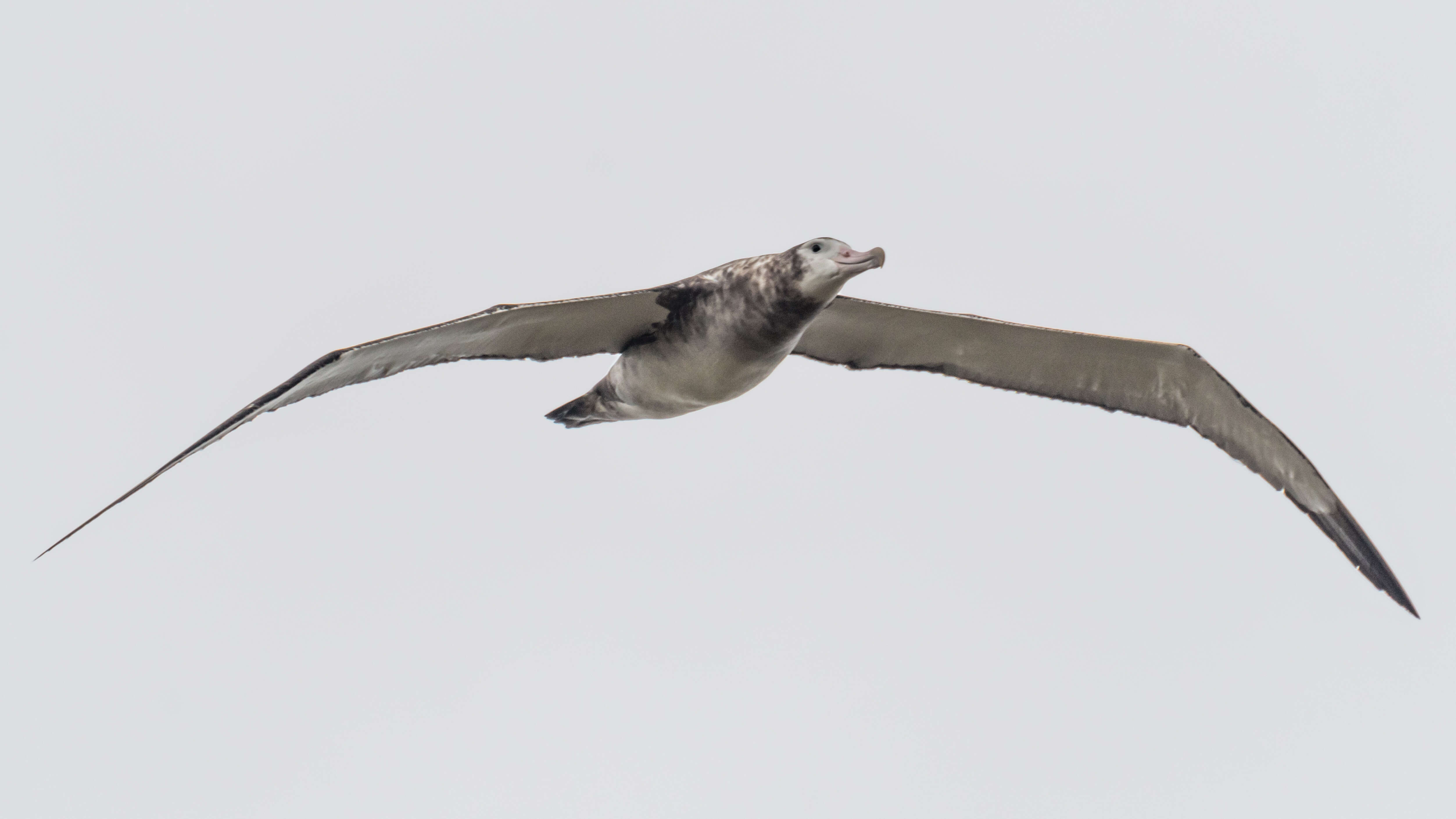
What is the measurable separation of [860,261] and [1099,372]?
3267 millimetres

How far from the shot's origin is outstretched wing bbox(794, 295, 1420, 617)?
10.3 m

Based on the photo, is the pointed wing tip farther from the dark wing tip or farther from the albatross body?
the albatross body

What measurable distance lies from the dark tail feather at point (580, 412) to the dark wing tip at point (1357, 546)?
6.20m

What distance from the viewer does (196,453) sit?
27.1 ft

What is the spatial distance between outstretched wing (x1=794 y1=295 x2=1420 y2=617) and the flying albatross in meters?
0.01

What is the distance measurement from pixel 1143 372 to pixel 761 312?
3.61m

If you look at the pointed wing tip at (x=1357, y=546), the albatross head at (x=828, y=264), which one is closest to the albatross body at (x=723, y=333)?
the albatross head at (x=828, y=264)

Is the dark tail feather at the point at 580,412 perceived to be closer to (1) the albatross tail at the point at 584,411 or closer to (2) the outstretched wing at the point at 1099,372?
(1) the albatross tail at the point at 584,411

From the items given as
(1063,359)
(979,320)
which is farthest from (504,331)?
(1063,359)

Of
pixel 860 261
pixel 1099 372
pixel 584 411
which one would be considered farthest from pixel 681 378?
pixel 1099 372

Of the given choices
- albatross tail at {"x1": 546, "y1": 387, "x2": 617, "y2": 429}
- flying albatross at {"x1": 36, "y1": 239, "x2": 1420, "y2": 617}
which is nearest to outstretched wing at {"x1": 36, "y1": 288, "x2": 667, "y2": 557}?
flying albatross at {"x1": 36, "y1": 239, "x2": 1420, "y2": 617}

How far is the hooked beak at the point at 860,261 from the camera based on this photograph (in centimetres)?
828

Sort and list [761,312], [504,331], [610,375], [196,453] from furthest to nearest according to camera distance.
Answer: [610,375], [504,331], [761,312], [196,453]

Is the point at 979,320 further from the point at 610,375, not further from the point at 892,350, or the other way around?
the point at 610,375
